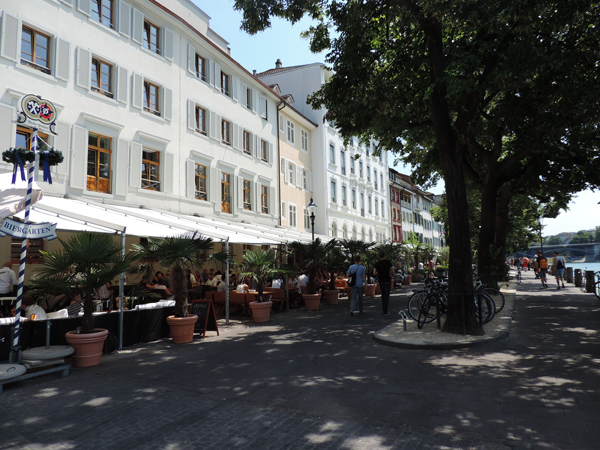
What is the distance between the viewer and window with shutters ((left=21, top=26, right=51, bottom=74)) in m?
13.0

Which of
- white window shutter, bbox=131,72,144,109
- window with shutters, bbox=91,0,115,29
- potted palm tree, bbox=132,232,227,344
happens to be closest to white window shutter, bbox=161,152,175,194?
white window shutter, bbox=131,72,144,109

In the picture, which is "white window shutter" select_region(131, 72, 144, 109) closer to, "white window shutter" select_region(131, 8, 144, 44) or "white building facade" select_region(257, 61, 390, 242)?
"white window shutter" select_region(131, 8, 144, 44)

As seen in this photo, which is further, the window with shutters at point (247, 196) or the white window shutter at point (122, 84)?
the window with shutters at point (247, 196)

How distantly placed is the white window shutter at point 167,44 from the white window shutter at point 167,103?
1469 mm

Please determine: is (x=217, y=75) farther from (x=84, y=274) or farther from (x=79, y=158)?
(x=84, y=274)

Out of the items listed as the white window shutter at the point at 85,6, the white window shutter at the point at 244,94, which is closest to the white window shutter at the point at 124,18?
the white window shutter at the point at 85,6

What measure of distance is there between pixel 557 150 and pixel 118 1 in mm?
16041

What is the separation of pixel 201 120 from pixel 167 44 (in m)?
3.46

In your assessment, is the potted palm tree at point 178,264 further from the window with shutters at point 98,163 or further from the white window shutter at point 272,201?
the white window shutter at point 272,201

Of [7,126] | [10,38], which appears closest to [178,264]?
[7,126]

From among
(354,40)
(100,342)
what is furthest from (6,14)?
(100,342)

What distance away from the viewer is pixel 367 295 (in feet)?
68.5

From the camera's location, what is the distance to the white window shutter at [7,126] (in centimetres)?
1205

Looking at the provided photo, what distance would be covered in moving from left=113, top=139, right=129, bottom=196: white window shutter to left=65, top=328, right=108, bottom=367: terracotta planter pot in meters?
9.15
